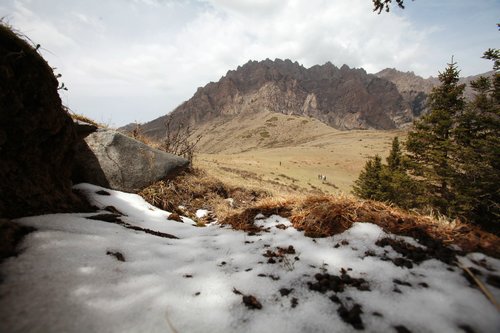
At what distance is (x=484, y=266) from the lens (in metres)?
1.80

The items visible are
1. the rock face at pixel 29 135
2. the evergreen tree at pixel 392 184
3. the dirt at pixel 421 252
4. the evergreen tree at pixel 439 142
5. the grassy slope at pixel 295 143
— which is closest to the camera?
the dirt at pixel 421 252

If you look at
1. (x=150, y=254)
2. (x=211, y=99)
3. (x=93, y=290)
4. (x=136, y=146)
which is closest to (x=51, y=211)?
(x=150, y=254)

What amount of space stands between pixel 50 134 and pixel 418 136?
65.7ft

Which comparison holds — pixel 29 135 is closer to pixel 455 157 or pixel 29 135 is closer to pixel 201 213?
pixel 201 213

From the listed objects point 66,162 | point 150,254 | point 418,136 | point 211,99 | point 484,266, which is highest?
point 211,99

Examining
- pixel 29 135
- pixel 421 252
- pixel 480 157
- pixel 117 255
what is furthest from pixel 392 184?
pixel 29 135

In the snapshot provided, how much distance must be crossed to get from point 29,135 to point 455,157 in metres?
19.9

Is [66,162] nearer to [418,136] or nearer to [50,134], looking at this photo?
[50,134]

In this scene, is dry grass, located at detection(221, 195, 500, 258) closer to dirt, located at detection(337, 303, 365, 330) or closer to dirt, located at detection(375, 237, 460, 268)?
dirt, located at detection(375, 237, 460, 268)

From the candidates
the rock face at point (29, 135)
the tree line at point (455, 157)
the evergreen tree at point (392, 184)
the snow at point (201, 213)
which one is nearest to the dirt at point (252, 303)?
the rock face at point (29, 135)

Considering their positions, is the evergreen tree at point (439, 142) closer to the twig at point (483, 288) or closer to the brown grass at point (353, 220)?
the brown grass at point (353, 220)

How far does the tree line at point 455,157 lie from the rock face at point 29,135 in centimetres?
1512

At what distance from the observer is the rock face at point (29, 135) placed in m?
2.35

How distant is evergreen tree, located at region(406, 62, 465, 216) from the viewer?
16.0 m
